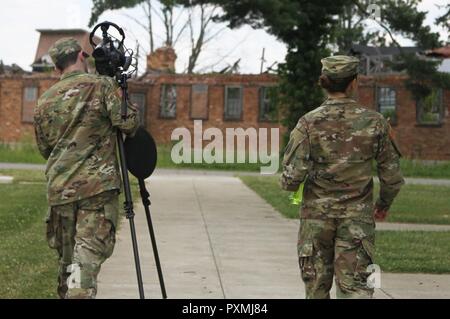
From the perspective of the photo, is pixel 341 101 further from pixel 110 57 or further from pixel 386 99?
pixel 386 99

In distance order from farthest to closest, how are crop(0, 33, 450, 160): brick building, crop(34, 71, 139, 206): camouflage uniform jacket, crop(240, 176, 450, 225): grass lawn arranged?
crop(0, 33, 450, 160): brick building, crop(240, 176, 450, 225): grass lawn, crop(34, 71, 139, 206): camouflage uniform jacket

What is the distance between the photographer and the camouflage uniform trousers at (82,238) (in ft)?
17.1

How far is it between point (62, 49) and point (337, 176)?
198cm

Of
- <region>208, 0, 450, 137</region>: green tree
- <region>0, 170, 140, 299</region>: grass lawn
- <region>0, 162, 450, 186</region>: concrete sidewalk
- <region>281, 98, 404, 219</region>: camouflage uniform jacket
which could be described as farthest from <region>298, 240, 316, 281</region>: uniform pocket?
<region>0, 162, 450, 186</region>: concrete sidewalk

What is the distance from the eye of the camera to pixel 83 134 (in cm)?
539

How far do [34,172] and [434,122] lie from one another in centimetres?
1837

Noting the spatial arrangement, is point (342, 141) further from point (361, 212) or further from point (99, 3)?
point (99, 3)

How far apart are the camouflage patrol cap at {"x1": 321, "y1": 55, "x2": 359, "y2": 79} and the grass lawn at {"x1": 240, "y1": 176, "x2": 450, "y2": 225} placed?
9188 millimetres

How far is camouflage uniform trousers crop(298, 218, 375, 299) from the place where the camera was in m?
5.13

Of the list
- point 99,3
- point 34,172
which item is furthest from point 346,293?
point 34,172

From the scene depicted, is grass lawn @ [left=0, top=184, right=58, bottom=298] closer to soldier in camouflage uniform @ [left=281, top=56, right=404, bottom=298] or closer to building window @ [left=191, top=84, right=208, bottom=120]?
soldier in camouflage uniform @ [left=281, top=56, right=404, bottom=298]

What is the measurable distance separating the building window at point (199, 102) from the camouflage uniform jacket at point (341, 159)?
31.4m
